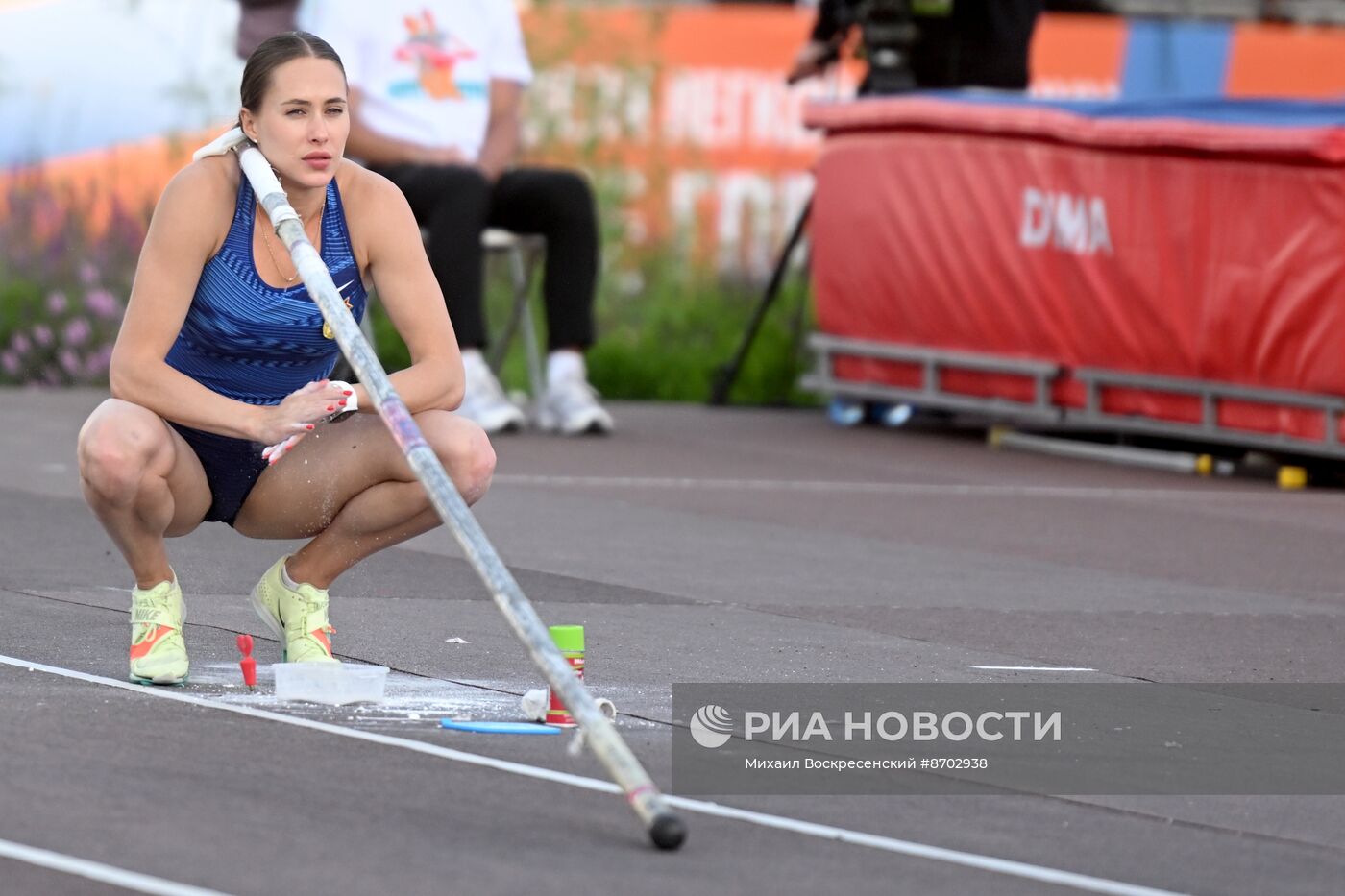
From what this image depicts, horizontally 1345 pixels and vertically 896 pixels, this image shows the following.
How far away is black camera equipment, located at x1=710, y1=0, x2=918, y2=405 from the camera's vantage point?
38.5ft

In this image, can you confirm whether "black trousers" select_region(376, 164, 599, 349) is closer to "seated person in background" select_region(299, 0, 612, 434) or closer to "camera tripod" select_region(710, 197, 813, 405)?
"seated person in background" select_region(299, 0, 612, 434)

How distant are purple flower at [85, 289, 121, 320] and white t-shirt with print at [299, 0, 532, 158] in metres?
2.09

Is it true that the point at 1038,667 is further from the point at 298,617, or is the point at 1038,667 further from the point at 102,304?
the point at 102,304

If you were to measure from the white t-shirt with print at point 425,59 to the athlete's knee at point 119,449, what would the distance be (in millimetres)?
5482

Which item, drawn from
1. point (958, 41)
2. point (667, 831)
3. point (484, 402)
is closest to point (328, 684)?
point (667, 831)

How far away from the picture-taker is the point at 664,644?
5.61 meters

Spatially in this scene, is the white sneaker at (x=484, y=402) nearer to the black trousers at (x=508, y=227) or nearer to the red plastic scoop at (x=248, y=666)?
the black trousers at (x=508, y=227)

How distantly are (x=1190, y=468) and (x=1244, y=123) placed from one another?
4.74 ft

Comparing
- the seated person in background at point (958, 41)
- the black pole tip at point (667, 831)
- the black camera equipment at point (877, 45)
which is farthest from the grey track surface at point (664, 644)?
the seated person in background at point (958, 41)

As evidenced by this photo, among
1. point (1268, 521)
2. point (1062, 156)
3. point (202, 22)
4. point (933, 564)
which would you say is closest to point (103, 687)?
point (933, 564)

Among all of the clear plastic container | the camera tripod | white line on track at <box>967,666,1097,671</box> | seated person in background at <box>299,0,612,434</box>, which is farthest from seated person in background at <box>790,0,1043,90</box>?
the clear plastic container

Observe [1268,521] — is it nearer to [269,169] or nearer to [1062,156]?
[1062,156]

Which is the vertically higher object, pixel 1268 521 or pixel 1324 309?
pixel 1324 309

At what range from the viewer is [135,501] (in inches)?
189
